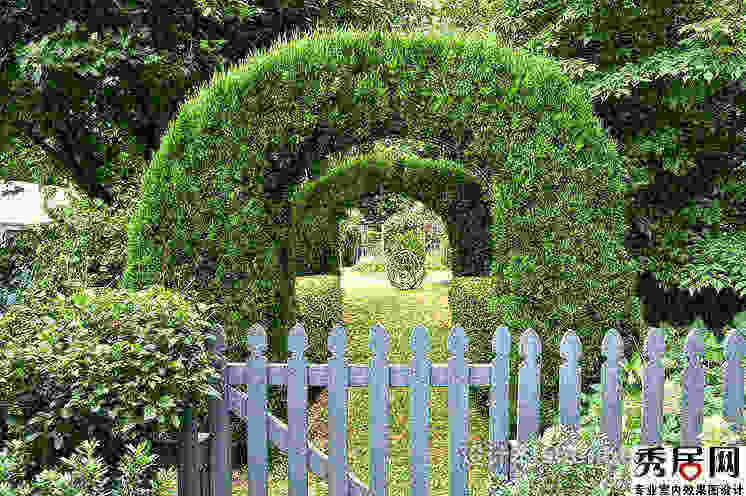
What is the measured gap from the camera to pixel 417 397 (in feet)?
10.1

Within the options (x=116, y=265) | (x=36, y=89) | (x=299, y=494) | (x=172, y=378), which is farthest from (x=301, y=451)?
(x=36, y=89)

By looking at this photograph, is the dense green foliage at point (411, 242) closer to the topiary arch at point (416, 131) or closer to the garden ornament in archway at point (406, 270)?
the garden ornament in archway at point (406, 270)

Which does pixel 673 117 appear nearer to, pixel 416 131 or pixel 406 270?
pixel 416 131

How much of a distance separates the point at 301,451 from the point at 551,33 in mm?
6591

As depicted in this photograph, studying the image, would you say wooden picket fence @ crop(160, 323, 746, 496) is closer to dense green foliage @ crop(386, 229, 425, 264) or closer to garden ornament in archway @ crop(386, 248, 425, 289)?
garden ornament in archway @ crop(386, 248, 425, 289)

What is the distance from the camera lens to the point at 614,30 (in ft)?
22.5

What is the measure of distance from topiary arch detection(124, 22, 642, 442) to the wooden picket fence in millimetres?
852

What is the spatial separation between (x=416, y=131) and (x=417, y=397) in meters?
2.21

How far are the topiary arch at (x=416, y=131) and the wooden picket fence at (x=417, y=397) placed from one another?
85cm

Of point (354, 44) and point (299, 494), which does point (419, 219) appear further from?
point (299, 494)

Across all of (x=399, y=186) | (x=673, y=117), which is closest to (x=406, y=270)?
(x=399, y=186)

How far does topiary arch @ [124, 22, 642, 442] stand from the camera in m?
3.94

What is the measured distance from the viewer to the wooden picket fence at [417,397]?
9.94 feet

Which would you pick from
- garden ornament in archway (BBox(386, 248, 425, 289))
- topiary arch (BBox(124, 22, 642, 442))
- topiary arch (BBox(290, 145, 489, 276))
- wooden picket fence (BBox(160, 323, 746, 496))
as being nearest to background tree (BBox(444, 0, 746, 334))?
topiary arch (BBox(124, 22, 642, 442))
